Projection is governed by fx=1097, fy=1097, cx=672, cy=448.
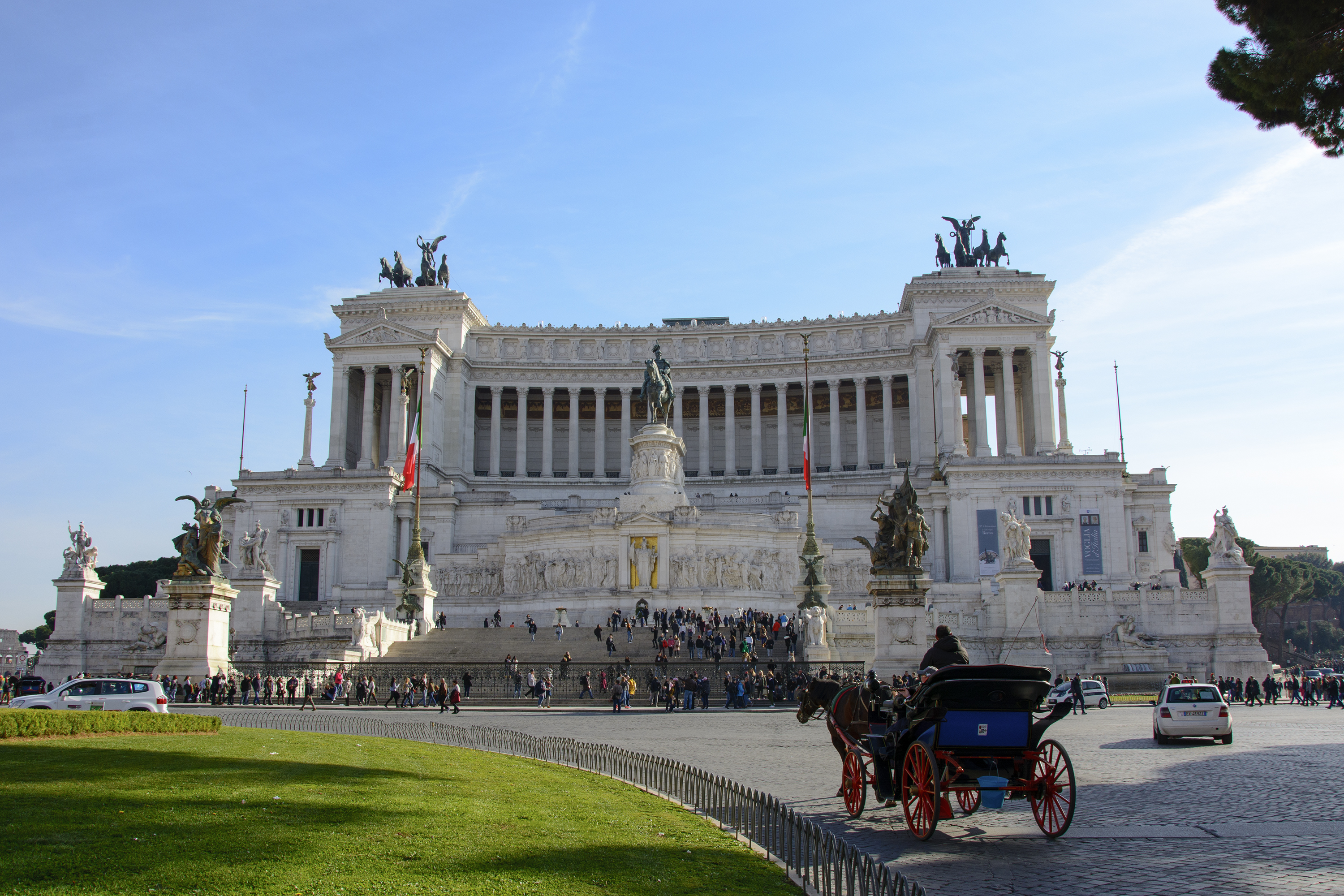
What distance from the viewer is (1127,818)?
12.6m

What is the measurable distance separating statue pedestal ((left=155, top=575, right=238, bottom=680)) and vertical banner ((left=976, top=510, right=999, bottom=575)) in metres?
→ 45.4

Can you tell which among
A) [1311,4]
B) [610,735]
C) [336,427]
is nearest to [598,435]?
[336,427]

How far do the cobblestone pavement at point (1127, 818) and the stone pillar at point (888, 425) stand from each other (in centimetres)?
6135

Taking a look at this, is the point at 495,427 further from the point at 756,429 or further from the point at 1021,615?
the point at 1021,615

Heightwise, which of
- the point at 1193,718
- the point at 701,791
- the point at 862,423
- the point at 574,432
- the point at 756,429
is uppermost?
the point at 574,432

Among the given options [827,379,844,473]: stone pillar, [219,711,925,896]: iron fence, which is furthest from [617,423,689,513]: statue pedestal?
[219,711,925,896]: iron fence

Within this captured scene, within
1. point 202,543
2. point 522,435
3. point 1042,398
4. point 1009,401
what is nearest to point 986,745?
point 202,543

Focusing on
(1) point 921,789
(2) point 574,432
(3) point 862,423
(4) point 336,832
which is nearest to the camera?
(4) point 336,832

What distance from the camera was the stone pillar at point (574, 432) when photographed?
90375 mm

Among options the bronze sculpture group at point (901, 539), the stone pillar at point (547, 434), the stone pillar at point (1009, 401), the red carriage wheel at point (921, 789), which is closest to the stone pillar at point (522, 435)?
the stone pillar at point (547, 434)

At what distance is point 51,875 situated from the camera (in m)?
8.34

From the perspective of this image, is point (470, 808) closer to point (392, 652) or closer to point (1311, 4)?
point (1311, 4)

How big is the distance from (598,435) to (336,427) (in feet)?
67.7

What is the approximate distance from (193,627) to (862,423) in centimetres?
Answer: 6173
